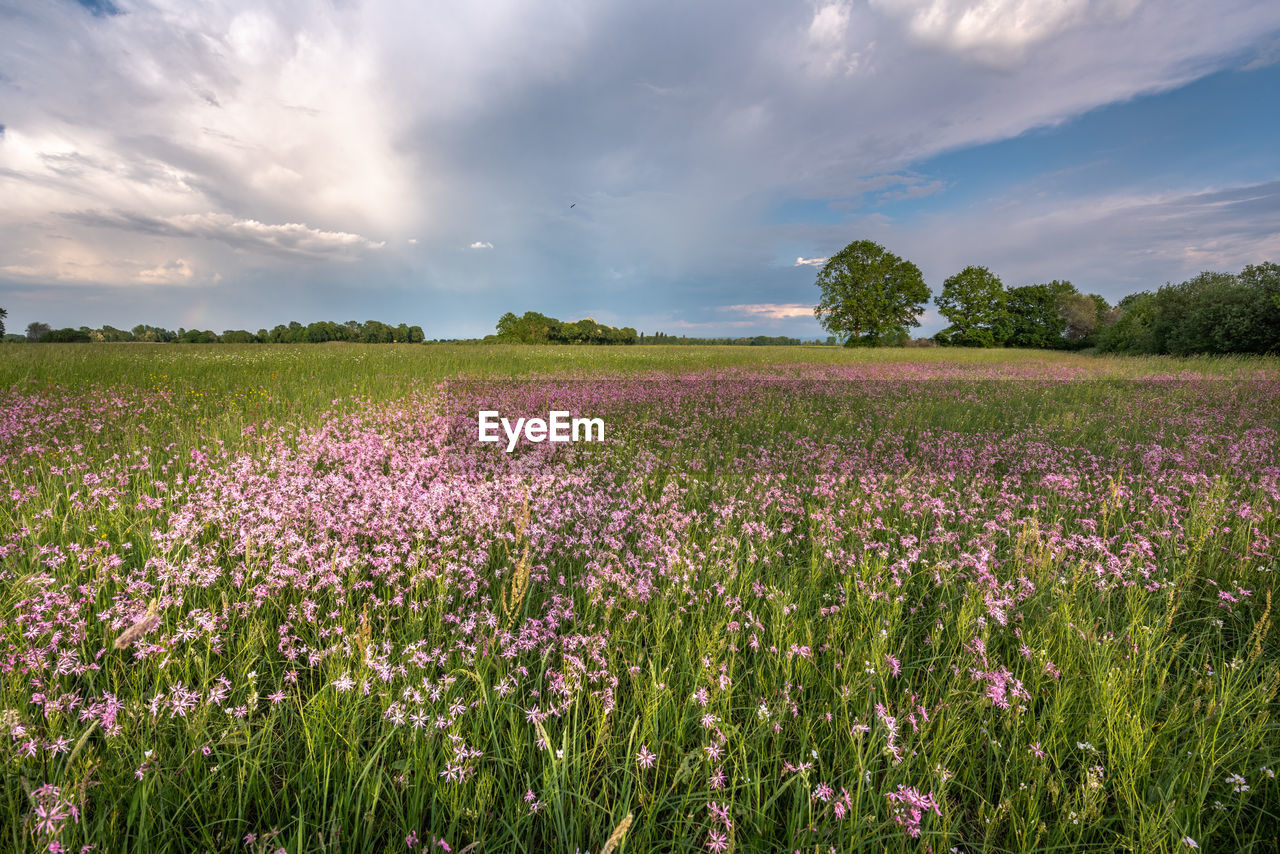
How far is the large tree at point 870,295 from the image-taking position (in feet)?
197

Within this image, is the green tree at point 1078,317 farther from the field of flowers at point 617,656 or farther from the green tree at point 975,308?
the field of flowers at point 617,656

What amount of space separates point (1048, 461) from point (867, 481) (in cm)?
322

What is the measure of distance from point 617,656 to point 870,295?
65726mm

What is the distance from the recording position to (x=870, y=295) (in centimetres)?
5953

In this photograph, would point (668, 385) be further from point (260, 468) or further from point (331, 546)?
point (331, 546)

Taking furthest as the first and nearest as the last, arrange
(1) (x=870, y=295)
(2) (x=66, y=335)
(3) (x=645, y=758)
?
(1) (x=870, y=295)
(2) (x=66, y=335)
(3) (x=645, y=758)

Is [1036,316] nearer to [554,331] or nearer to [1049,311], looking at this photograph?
[1049,311]

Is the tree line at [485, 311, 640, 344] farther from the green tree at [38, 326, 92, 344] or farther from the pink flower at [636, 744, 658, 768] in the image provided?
the pink flower at [636, 744, 658, 768]

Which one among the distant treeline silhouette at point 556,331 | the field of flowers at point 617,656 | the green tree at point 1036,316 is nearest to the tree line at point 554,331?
the distant treeline silhouette at point 556,331

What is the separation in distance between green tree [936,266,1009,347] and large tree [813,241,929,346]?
11.3 meters

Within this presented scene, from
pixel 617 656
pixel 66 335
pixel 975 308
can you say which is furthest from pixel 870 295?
pixel 66 335

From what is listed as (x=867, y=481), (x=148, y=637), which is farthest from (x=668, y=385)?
(x=148, y=637)

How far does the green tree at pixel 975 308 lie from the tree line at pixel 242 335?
7329 centimetres

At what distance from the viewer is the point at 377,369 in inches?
611
